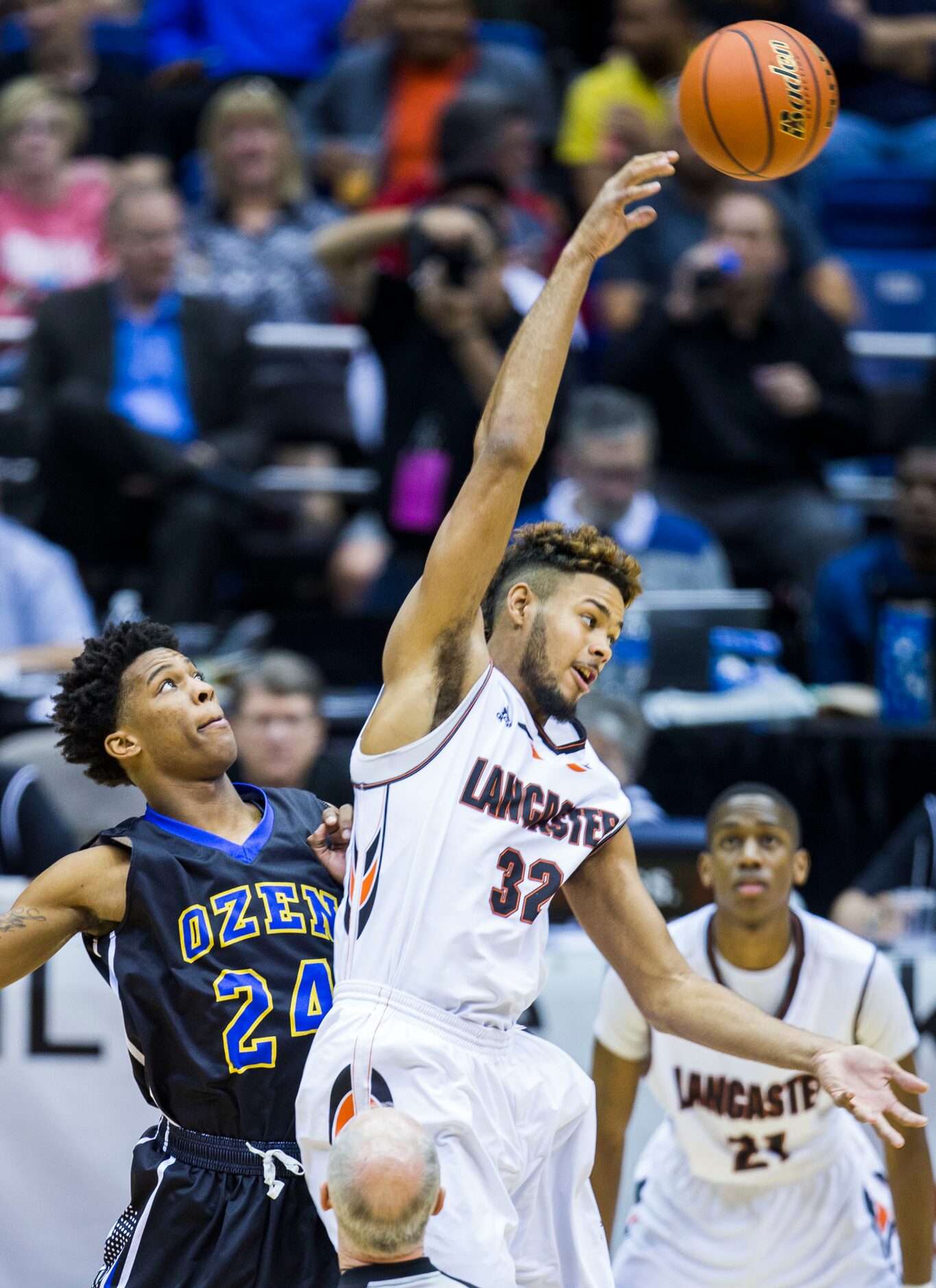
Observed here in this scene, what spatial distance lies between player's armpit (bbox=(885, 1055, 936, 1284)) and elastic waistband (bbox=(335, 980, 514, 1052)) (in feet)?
4.94

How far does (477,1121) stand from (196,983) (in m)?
0.67

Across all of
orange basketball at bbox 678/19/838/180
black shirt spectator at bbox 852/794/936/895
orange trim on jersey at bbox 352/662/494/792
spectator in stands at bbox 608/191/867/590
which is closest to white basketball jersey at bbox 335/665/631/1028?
orange trim on jersey at bbox 352/662/494/792

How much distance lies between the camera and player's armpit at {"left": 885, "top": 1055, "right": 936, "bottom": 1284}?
183 inches

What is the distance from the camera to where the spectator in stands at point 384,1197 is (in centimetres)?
310

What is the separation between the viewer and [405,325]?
8.27 metres

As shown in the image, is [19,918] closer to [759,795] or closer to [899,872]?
[759,795]

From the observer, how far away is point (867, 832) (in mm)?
7129

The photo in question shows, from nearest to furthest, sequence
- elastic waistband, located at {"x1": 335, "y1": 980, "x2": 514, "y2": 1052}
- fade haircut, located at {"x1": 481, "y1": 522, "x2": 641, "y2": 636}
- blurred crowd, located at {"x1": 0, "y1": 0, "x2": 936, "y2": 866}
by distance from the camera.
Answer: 1. elastic waistband, located at {"x1": 335, "y1": 980, "x2": 514, "y2": 1052}
2. fade haircut, located at {"x1": 481, "y1": 522, "x2": 641, "y2": 636}
3. blurred crowd, located at {"x1": 0, "y1": 0, "x2": 936, "y2": 866}

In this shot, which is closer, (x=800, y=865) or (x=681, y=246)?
(x=800, y=865)

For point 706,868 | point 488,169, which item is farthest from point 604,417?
point 706,868

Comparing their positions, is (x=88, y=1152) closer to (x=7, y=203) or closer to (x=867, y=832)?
(x=867, y=832)

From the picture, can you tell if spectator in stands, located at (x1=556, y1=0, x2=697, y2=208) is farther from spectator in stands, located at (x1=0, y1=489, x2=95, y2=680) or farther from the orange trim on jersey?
the orange trim on jersey

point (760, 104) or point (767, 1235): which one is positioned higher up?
point (760, 104)

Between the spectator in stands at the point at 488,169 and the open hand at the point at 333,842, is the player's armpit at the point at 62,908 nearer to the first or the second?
the open hand at the point at 333,842
